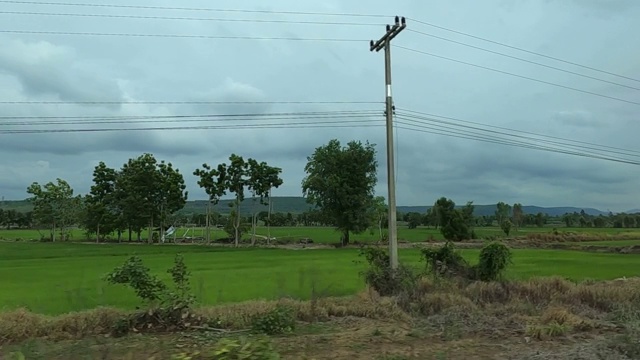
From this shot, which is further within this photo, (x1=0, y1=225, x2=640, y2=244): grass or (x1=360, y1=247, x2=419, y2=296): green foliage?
(x1=0, y1=225, x2=640, y2=244): grass

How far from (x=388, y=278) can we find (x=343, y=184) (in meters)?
49.4

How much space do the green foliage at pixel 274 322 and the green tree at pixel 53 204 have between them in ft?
273

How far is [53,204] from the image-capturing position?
86.9 metres

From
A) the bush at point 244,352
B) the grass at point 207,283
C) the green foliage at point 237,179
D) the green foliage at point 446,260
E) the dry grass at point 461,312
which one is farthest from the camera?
the green foliage at point 237,179

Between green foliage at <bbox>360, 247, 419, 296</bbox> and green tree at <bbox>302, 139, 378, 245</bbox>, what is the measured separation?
154 feet

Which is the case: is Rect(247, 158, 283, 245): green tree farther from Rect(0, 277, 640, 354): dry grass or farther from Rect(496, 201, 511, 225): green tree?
Rect(496, 201, 511, 225): green tree

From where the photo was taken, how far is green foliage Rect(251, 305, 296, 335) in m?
13.0

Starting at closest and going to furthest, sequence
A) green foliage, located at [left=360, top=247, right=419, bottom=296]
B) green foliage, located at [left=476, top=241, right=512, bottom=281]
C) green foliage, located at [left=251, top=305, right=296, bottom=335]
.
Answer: green foliage, located at [left=251, top=305, right=296, bottom=335] < green foliage, located at [left=360, top=247, right=419, bottom=296] < green foliage, located at [left=476, top=241, right=512, bottom=281]

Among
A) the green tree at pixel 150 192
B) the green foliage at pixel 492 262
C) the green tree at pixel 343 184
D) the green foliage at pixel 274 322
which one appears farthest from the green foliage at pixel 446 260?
the green tree at pixel 150 192

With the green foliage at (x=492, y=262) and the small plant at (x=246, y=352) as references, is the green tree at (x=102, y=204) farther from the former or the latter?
the small plant at (x=246, y=352)

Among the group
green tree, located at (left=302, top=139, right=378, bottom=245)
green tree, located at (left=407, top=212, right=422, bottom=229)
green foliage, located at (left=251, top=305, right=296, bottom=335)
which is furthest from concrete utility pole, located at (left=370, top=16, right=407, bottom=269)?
green tree, located at (left=407, top=212, right=422, bottom=229)

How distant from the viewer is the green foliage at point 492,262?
71.5 ft

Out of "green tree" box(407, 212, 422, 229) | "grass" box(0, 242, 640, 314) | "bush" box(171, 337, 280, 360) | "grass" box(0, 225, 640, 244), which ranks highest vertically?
"green tree" box(407, 212, 422, 229)

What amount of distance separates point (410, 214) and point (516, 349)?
140243 millimetres
